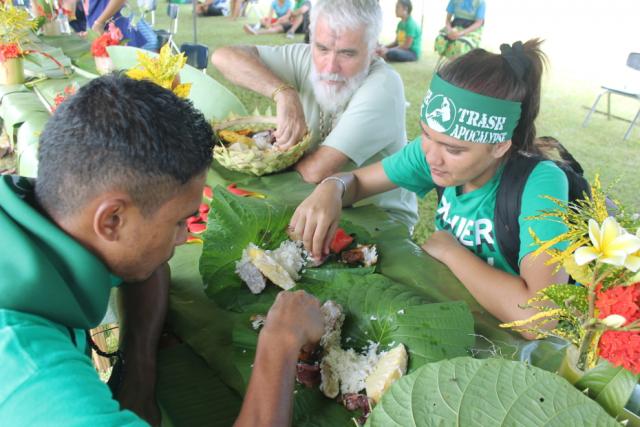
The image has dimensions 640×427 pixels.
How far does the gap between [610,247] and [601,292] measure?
0.35ft

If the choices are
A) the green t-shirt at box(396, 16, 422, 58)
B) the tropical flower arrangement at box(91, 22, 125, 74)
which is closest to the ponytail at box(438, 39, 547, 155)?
the tropical flower arrangement at box(91, 22, 125, 74)

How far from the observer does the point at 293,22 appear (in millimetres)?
10328

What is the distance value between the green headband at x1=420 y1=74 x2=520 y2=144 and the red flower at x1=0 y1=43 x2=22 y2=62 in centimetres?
243

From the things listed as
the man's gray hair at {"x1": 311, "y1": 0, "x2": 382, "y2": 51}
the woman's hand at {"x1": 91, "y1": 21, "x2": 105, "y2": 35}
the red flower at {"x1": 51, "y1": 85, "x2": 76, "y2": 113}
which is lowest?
the red flower at {"x1": 51, "y1": 85, "x2": 76, "y2": 113}

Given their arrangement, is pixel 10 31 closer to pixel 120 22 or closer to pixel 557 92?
pixel 120 22

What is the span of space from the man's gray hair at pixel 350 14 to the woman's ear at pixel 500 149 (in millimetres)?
894

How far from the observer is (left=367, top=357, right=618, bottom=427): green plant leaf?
0.76 m

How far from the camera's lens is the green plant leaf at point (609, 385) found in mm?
768

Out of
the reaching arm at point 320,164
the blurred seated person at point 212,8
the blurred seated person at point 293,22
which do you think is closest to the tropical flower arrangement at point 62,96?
the reaching arm at point 320,164

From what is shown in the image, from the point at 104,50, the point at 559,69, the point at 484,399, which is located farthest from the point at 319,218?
the point at 559,69

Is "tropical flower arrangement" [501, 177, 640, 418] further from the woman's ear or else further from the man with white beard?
the man with white beard

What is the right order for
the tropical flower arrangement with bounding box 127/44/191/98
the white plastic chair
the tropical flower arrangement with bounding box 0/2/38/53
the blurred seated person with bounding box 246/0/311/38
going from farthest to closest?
the blurred seated person with bounding box 246/0/311/38 → the white plastic chair → the tropical flower arrangement with bounding box 0/2/38/53 → the tropical flower arrangement with bounding box 127/44/191/98

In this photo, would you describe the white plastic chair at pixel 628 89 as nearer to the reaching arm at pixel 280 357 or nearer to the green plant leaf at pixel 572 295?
the green plant leaf at pixel 572 295

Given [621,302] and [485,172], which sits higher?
[621,302]
